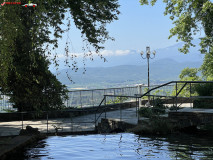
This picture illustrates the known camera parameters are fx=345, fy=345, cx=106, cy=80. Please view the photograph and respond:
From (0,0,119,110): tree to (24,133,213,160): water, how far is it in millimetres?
2079

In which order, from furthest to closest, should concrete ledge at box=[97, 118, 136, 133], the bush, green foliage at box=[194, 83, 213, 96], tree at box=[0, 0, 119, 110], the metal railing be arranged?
green foliage at box=[194, 83, 213, 96]
the bush
concrete ledge at box=[97, 118, 136, 133]
the metal railing
tree at box=[0, 0, 119, 110]

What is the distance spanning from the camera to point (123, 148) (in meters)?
9.09

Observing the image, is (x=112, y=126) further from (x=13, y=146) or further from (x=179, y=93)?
(x=179, y=93)

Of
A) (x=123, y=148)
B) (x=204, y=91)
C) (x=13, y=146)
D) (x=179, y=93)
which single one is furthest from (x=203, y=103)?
(x=13, y=146)

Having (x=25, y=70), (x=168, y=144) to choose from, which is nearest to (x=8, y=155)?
(x=168, y=144)

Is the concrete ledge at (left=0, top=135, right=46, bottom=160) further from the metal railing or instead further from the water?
the metal railing

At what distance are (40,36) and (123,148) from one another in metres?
3.76

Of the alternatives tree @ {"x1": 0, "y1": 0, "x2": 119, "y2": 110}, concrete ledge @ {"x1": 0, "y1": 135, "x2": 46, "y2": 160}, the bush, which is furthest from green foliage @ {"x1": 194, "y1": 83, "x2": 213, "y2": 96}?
concrete ledge @ {"x1": 0, "y1": 135, "x2": 46, "y2": 160}

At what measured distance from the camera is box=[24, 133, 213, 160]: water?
8094mm

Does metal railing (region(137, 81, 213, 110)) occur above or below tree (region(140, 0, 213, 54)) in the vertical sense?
below

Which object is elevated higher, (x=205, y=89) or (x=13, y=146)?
(x=205, y=89)

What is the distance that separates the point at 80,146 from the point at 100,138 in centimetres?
163

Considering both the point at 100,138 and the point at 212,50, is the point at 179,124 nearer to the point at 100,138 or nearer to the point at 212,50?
the point at 100,138

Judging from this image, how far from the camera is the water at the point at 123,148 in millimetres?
8094
